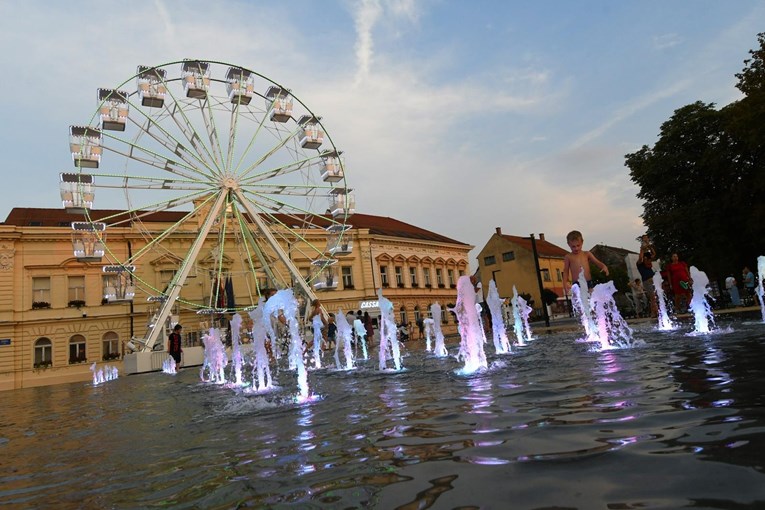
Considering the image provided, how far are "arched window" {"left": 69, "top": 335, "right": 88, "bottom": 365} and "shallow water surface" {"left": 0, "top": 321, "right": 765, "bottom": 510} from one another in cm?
2753

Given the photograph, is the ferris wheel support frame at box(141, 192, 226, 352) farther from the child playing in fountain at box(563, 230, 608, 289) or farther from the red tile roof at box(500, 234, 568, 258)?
the red tile roof at box(500, 234, 568, 258)

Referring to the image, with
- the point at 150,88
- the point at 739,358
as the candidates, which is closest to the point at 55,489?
the point at 739,358

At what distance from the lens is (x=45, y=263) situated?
1153 inches

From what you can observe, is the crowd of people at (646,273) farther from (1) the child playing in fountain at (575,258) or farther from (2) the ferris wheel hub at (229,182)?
(2) the ferris wheel hub at (229,182)

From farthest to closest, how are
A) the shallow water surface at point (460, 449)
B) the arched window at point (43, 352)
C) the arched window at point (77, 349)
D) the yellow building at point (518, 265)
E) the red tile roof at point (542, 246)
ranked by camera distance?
the red tile roof at point (542, 246) < the yellow building at point (518, 265) < the arched window at point (77, 349) < the arched window at point (43, 352) < the shallow water surface at point (460, 449)

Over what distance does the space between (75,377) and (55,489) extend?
29.8 m

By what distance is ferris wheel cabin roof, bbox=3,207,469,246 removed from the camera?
31.8 m

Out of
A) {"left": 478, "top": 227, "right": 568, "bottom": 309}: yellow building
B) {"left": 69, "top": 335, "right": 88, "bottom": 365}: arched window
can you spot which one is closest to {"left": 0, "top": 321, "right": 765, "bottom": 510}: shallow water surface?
{"left": 69, "top": 335, "right": 88, "bottom": 365}: arched window

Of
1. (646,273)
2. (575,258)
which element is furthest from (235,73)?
(575,258)

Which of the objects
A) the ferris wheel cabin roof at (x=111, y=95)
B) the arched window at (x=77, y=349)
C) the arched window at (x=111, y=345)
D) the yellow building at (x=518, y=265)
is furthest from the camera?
the yellow building at (x=518, y=265)

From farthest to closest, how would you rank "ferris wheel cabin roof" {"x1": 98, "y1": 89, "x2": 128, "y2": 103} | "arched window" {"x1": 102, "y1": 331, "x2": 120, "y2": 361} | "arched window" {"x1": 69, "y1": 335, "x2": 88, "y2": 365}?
"arched window" {"x1": 102, "y1": 331, "x2": 120, "y2": 361} < "arched window" {"x1": 69, "y1": 335, "x2": 88, "y2": 365} < "ferris wheel cabin roof" {"x1": 98, "y1": 89, "x2": 128, "y2": 103}

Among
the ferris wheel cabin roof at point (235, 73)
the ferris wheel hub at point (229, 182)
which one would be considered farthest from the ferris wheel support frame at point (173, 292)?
the ferris wheel cabin roof at point (235, 73)

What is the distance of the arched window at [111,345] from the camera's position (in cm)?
2973

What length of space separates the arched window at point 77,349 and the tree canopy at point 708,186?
107 ft
